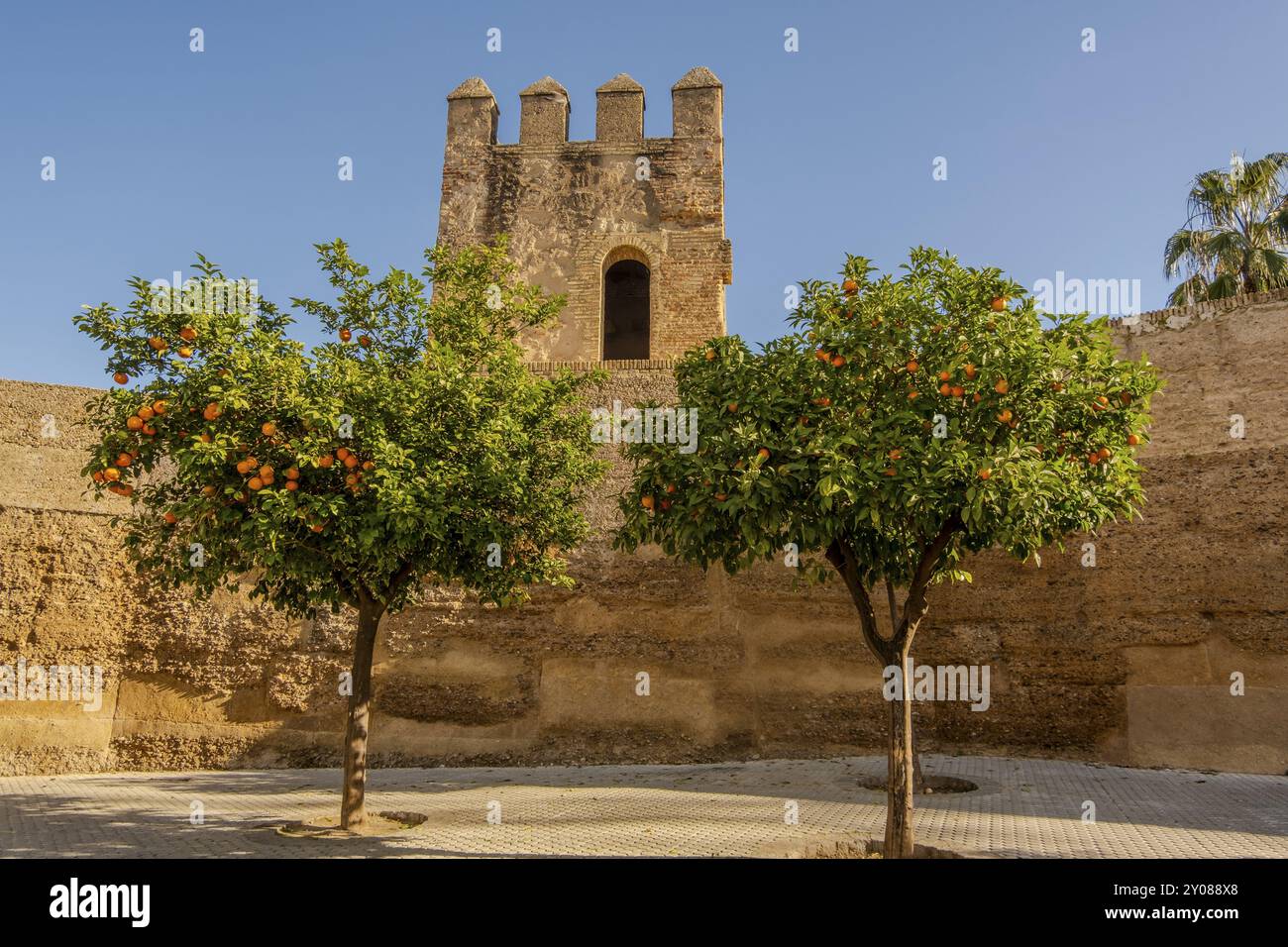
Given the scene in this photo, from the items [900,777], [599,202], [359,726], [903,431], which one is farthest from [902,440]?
[599,202]

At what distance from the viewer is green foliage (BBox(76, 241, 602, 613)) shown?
26.1 ft

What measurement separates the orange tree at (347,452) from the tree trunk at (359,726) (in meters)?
0.02

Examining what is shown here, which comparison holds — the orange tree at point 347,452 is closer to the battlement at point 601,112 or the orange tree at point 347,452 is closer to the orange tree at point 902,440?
the orange tree at point 902,440

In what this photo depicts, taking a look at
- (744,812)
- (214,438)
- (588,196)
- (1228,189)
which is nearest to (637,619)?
(744,812)

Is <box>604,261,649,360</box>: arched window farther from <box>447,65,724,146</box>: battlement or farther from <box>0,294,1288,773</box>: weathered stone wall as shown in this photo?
<box>0,294,1288,773</box>: weathered stone wall

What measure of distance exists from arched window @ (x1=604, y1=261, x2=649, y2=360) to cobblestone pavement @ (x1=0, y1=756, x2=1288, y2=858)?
11.8 metres

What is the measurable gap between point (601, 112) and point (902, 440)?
1561cm

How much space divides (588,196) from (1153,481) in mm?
12186

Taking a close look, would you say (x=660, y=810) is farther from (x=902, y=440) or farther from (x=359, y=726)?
(x=902, y=440)

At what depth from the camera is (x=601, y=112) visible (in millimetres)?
20297

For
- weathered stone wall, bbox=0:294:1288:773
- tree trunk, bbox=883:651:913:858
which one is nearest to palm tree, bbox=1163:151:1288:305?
weathered stone wall, bbox=0:294:1288:773

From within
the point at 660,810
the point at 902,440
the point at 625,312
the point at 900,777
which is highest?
the point at 625,312

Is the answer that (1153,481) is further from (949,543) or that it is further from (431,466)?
(431,466)

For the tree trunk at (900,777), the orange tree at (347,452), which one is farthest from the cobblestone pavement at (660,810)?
the orange tree at (347,452)
